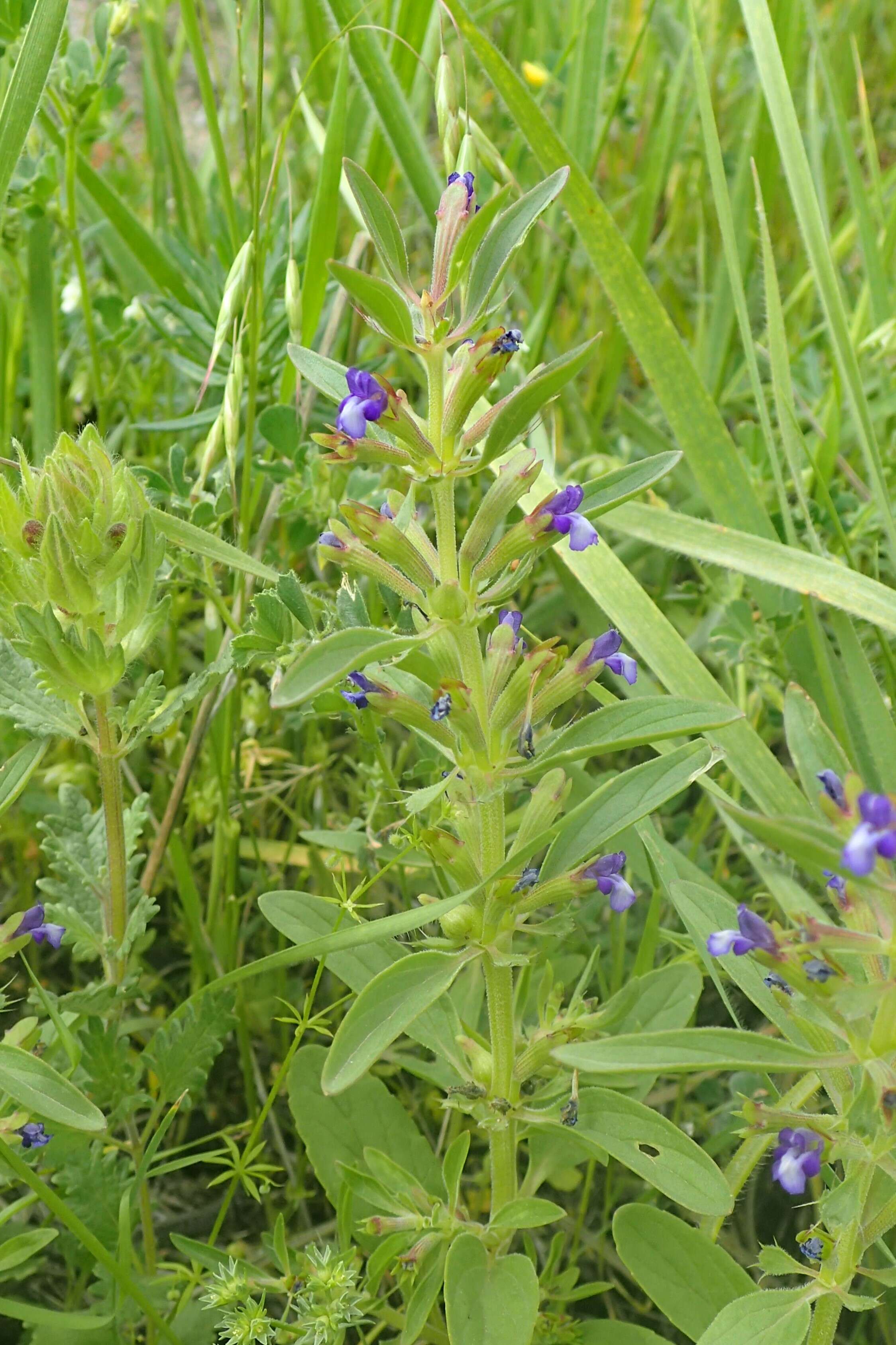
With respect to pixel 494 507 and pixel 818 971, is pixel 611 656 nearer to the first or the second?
pixel 494 507

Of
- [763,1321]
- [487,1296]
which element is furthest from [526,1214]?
[763,1321]

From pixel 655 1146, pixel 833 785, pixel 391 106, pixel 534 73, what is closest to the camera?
pixel 833 785

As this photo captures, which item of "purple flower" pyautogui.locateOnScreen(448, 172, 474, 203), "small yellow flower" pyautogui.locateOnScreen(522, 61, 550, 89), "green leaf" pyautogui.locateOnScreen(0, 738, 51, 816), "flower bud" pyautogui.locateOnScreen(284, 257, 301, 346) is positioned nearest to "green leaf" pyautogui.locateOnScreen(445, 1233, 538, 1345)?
"green leaf" pyautogui.locateOnScreen(0, 738, 51, 816)

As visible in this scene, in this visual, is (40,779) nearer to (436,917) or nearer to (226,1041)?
(226,1041)

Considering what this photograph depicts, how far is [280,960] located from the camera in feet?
4.32

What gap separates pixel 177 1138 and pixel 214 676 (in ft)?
2.52

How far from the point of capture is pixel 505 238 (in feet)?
3.96

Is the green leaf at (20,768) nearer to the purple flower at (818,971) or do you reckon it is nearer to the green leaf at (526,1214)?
the green leaf at (526,1214)

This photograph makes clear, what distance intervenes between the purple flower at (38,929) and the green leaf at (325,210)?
95cm

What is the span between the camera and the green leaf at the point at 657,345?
188 centimetres

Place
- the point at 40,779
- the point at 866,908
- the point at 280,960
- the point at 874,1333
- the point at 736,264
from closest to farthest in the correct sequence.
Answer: the point at 866,908 → the point at 280,960 → the point at 874,1333 → the point at 736,264 → the point at 40,779

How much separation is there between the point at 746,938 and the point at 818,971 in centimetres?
7

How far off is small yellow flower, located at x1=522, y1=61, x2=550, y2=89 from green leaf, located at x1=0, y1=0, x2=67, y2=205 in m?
1.49

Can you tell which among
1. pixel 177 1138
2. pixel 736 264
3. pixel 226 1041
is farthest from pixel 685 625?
pixel 177 1138
